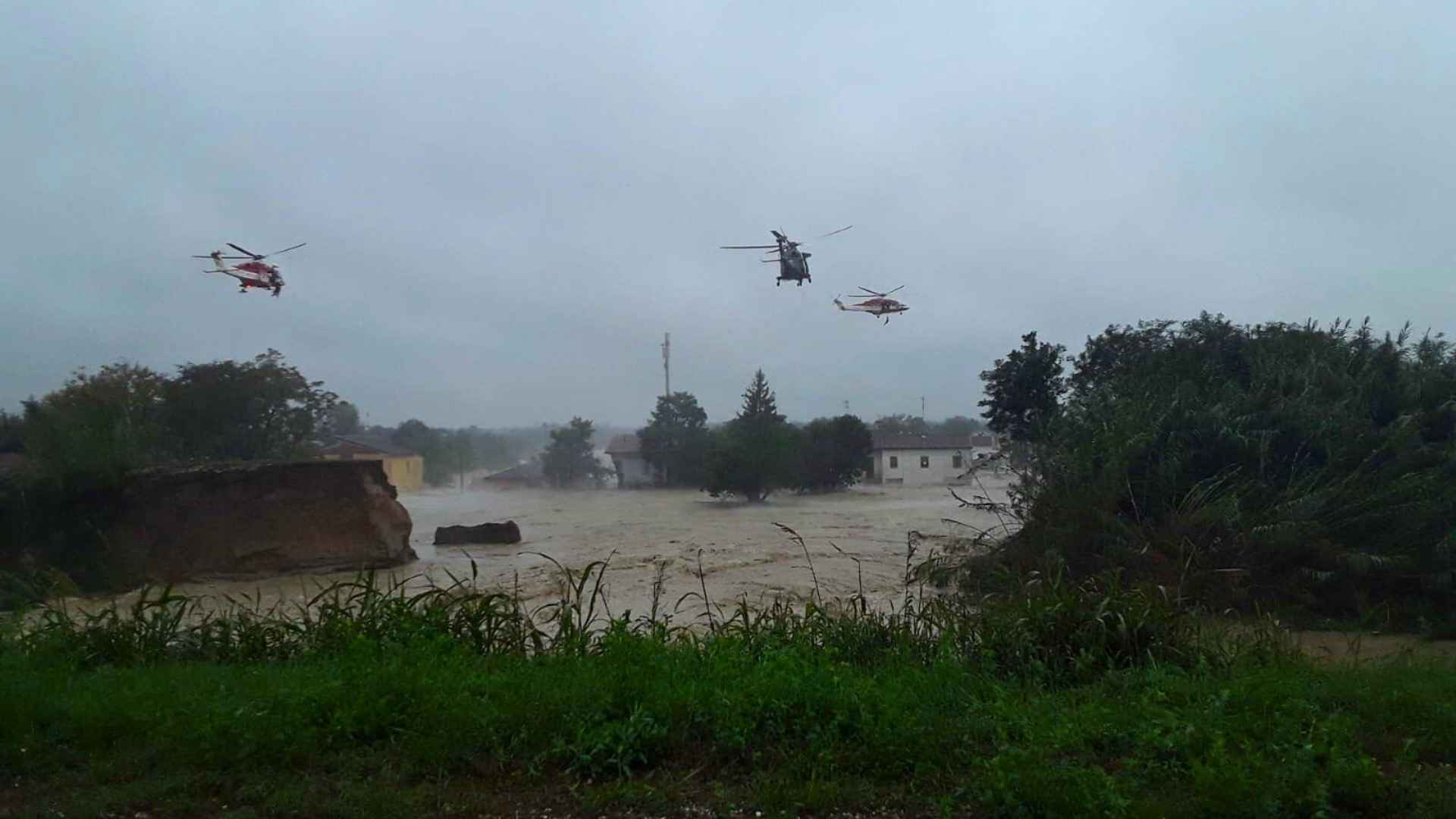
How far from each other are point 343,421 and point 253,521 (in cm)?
1907

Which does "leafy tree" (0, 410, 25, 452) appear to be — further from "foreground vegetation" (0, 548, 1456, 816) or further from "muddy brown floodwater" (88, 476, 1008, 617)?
"foreground vegetation" (0, 548, 1456, 816)

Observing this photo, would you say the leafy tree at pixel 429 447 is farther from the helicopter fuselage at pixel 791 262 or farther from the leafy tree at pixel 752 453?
the helicopter fuselage at pixel 791 262

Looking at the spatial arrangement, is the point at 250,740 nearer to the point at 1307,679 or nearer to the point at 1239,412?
the point at 1307,679

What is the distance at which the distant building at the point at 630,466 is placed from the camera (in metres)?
47.8

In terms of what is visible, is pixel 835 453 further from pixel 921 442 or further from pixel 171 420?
pixel 171 420

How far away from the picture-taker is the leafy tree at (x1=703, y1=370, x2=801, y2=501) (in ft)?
118

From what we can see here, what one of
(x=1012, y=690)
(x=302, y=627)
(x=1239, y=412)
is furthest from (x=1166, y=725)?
(x=1239, y=412)

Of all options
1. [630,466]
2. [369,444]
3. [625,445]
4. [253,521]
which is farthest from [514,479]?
[253,521]

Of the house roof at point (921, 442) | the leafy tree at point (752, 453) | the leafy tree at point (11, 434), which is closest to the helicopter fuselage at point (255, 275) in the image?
the leafy tree at point (11, 434)

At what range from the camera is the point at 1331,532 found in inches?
547

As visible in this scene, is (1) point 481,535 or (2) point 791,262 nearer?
(2) point 791,262

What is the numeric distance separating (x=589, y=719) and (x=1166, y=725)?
2966 millimetres

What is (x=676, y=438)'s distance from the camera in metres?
44.8

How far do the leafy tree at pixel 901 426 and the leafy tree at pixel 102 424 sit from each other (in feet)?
105
